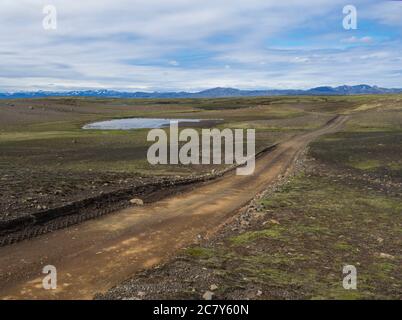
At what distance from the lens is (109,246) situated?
16.8 m

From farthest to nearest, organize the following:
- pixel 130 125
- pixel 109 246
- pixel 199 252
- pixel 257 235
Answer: pixel 130 125 < pixel 257 235 < pixel 109 246 < pixel 199 252

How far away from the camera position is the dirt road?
13.2 metres

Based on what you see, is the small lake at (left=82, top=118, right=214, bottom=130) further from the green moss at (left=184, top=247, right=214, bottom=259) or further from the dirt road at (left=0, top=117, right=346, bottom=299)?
the green moss at (left=184, top=247, right=214, bottom=259)

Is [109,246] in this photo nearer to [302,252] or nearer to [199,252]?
[199,252]

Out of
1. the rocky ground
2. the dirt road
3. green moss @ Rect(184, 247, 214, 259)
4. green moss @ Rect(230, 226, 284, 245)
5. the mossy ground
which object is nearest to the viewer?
the rocky ground

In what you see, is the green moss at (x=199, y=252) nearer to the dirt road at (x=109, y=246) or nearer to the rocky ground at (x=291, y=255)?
the rocky ground at (x=291, y=255)

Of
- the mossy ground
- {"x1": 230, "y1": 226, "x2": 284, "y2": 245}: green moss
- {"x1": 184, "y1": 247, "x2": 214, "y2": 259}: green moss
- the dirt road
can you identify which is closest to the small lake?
the mossy ground

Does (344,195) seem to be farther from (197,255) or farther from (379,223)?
(197,255)

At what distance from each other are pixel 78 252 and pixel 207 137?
49.2m

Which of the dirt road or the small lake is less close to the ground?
the small lake

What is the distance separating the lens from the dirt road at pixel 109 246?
1319 centimetres

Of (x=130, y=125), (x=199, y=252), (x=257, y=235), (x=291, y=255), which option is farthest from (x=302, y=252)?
(x=130, y=125)

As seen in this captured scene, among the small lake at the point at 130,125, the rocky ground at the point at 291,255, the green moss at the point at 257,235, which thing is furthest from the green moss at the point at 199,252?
the small lake at the point at 130,125

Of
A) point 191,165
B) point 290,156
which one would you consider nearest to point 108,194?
point 191,165
